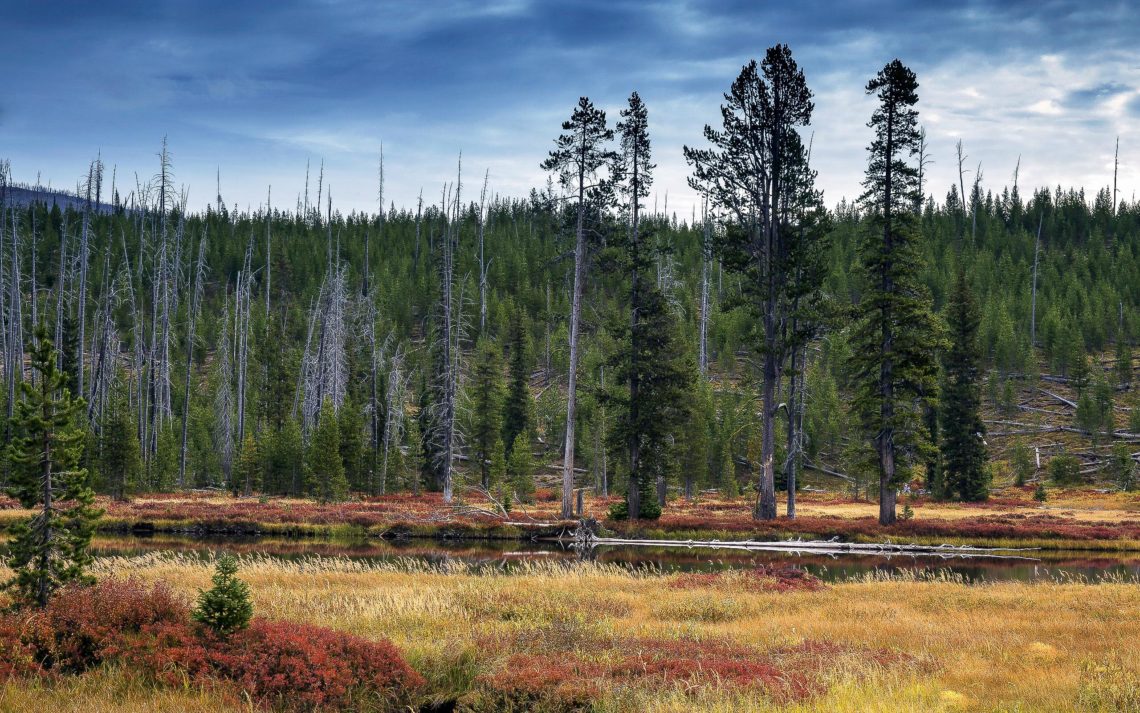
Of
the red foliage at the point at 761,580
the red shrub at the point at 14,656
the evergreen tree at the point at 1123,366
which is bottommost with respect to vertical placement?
the red foliage at the point at 761,580

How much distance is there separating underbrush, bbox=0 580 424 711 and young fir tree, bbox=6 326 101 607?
31.8 inches

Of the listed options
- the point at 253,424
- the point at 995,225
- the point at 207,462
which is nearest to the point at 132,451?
the point at 207,462

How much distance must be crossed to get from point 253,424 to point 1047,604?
67457mm

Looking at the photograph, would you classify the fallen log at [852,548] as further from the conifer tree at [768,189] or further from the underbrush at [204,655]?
the underbrush at [204,655]

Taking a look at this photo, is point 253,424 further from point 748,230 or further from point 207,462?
point 748,230

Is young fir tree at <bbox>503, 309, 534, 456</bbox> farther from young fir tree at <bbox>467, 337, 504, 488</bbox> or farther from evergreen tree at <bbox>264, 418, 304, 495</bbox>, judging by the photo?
evergreen tree at <bbox>264, 418, 304, 495</bbox>

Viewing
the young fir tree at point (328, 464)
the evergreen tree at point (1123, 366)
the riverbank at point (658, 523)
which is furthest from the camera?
the evergreen tree at point (1123, 366)

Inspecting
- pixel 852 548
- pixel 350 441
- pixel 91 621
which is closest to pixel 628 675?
pixel 91 621

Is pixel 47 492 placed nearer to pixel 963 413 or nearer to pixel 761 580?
pixel 761 580

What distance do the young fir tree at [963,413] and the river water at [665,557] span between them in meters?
22.2

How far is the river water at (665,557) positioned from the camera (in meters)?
26.5

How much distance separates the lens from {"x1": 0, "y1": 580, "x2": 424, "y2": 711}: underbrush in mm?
10617

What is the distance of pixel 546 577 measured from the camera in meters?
22.1

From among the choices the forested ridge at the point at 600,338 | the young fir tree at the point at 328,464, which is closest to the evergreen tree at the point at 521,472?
the forested ridge at the point at 600,338
